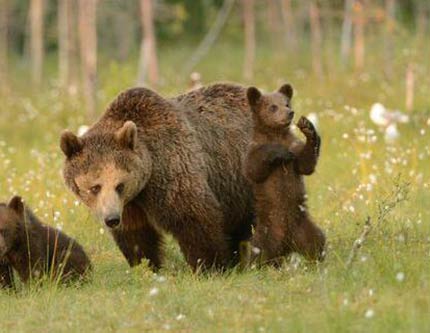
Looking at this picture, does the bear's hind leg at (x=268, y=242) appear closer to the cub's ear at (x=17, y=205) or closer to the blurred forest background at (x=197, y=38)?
the cub's ear at (x=17, y=205)

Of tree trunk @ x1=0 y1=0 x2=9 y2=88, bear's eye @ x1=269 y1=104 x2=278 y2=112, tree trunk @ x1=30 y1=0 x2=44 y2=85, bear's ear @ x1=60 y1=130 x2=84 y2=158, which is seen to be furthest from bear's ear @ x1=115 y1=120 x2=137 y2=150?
tree trunk @ x1=30 y1=0 x2=44 y2=85

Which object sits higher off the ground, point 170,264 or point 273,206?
point 273,206

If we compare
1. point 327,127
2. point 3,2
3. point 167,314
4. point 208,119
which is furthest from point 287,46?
point 167,314

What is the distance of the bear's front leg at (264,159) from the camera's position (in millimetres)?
7121

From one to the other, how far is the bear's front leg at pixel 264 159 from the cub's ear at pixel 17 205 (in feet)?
5.41

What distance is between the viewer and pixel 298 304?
6.05 metres

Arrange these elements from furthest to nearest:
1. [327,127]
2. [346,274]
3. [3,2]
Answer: [3,2] → [327,127] → [346,274]

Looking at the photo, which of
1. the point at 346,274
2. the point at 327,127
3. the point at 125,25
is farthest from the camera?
the point at 125,25

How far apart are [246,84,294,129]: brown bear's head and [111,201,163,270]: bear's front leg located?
1.18 meters

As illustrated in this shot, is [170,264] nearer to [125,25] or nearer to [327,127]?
[327,127]

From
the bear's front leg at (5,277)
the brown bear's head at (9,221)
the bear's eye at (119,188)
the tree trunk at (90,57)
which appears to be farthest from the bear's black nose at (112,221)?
the tree trunk at (90,57)

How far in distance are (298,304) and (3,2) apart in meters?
25.6

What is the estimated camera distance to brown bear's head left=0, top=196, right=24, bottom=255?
7270 millimetres

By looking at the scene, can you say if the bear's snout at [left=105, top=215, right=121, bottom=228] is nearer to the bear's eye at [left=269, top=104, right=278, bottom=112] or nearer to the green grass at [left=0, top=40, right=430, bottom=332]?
the green grass at [left=0, top=40, right=430, bottom=332]
